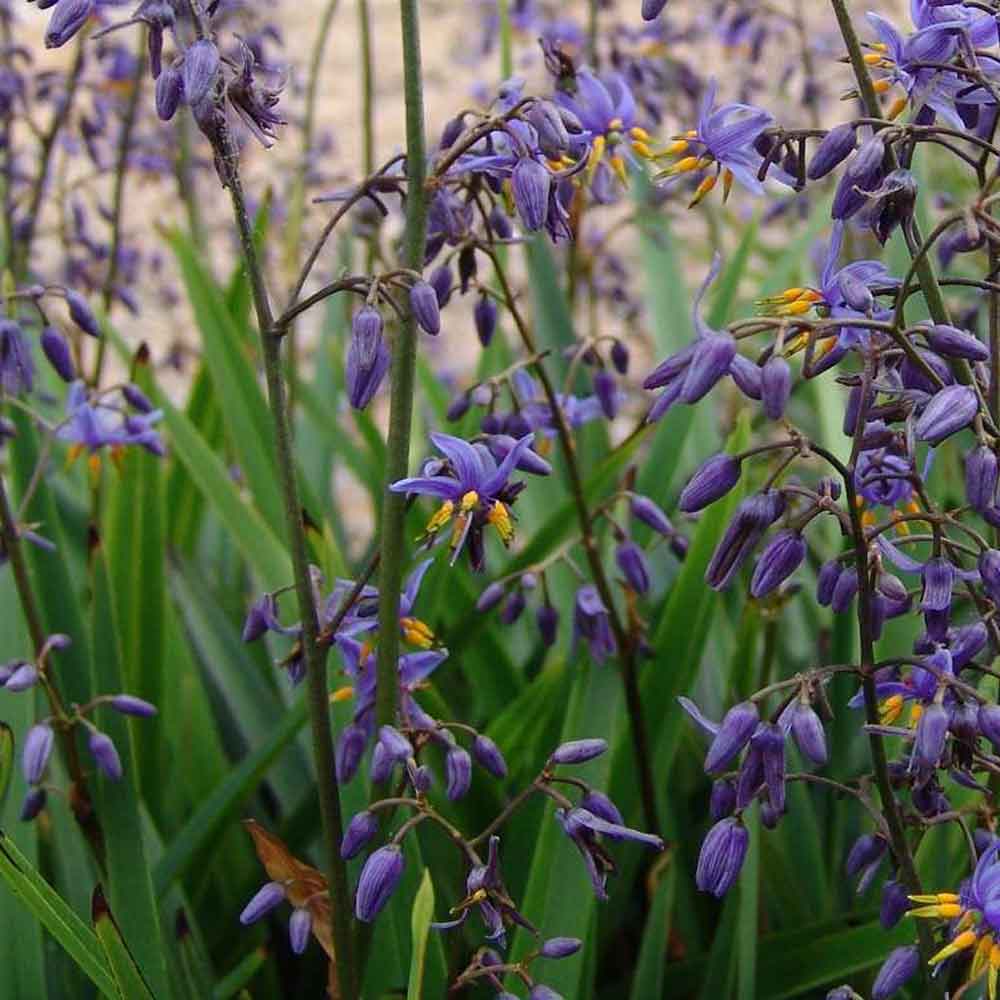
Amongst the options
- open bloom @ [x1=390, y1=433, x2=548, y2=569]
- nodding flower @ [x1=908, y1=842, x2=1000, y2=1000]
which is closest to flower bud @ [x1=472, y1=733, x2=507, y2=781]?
open bloom @ [x1=390, y1=433, x2=548, y2=569]

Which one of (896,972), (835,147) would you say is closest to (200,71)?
(835,147)

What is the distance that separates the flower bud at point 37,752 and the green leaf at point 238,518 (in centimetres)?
74

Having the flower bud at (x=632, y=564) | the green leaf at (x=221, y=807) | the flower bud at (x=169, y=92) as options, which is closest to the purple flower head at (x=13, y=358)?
the green leaf at (x=221, y=807)

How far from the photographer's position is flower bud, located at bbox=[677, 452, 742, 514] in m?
1.80

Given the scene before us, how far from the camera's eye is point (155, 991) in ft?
7.73

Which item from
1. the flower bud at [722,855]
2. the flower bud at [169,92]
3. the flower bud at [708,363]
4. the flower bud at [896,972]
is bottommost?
the flower bud at [896,972]

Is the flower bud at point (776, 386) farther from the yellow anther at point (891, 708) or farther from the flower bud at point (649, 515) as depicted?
the flower bud at point (649, 515)

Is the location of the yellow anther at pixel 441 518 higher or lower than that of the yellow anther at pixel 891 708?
higher

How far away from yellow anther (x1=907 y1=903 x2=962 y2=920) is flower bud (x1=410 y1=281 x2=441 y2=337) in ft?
2.90

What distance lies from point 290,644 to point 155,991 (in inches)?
42.2

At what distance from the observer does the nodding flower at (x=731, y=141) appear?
200cm

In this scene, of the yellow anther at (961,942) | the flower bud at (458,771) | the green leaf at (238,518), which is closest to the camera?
the yellow anther at (961,942)

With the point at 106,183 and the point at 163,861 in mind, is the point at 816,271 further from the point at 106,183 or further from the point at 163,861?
the point at 106,183

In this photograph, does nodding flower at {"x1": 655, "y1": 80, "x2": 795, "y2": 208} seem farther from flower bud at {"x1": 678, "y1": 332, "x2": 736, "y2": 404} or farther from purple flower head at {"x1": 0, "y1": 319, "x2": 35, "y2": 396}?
purple flower head at {"x1": 0, "y1": 319, "x2": 35, "y2": 396}
